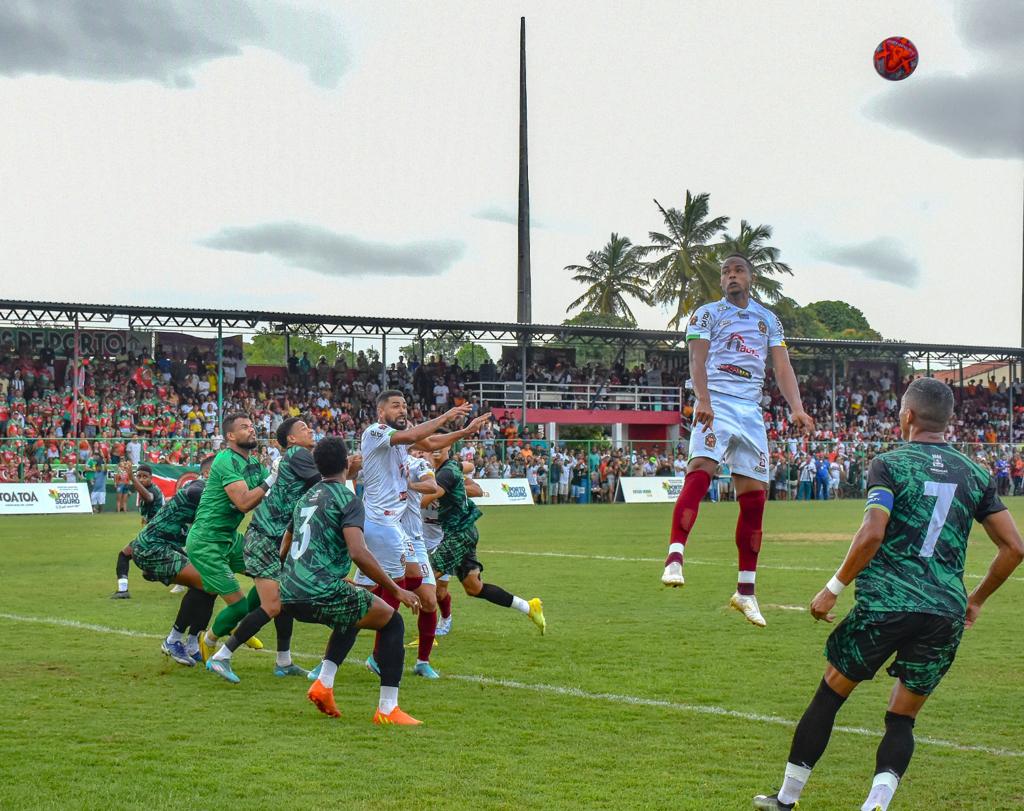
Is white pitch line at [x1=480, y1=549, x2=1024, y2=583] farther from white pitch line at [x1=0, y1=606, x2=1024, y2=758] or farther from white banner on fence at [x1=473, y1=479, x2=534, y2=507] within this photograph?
white banner on fence at [x1=473, y1=479, x2=534, y2=507]

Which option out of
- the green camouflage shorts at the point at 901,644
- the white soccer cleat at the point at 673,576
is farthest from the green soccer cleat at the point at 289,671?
the green camouflage shorts at the point at 901,644

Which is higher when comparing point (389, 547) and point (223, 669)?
point (389, 547)

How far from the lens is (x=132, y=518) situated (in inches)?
1277

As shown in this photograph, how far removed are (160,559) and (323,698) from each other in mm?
3275

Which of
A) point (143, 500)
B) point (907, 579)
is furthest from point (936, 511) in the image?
point (143, 500)

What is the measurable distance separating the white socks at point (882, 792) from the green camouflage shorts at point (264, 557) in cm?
547

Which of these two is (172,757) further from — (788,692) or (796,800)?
(788,692)

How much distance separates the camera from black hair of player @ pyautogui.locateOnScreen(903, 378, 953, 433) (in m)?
5.66

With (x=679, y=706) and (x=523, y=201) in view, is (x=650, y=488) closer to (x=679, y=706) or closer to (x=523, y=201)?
(x=523, y=201)

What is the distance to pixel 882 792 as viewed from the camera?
5559mm

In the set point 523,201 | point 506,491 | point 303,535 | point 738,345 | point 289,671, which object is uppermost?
point 523,201

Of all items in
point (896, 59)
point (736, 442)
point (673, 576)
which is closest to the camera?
point (673, 576)

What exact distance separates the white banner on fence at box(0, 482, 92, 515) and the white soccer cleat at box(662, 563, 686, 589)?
28.2m

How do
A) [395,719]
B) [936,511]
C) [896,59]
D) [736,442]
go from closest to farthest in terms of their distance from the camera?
[936,511]
[395,719]
[736,442]
[896,59]
